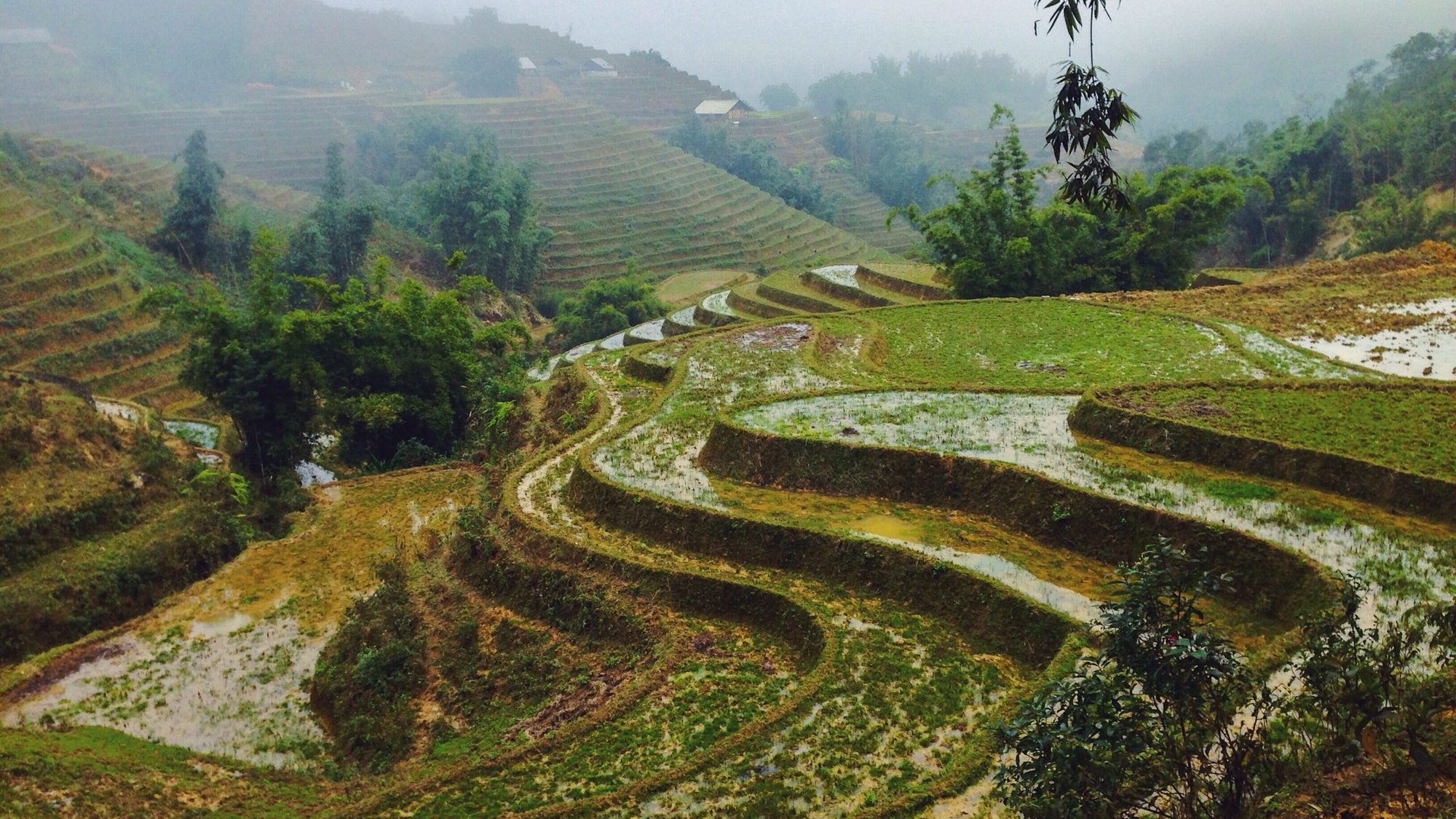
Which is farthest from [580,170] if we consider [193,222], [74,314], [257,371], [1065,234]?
[257,371]

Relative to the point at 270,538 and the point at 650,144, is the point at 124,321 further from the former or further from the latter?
the point at 650,144

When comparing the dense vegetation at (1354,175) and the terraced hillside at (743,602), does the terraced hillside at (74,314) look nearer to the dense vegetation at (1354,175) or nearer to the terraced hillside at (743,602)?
the terraced hillside at (743,602)

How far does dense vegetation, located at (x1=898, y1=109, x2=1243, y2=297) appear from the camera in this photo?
25531 millimetres

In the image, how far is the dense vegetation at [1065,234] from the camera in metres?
25.5

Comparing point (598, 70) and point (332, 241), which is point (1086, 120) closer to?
point (332, 241)

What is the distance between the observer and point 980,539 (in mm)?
10945

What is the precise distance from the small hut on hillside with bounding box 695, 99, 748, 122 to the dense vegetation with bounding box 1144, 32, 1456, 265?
4602 cm

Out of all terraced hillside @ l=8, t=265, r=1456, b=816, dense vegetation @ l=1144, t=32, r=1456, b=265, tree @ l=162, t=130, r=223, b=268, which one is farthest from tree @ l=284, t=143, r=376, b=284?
dense vegetation @ l=1144, t=32, r=1456, b=265

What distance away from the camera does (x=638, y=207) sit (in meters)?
57.1

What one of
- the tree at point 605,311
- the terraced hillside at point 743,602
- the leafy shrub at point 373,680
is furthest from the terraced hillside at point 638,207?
the leafy shrub at point 373,680

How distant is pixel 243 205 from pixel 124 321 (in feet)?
70.7

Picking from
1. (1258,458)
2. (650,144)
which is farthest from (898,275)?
(650,144)

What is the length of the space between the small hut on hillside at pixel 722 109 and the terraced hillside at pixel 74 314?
6185 cm

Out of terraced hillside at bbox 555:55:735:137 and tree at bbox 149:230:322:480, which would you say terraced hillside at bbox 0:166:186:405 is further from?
terraced hillside at bbox 555:55:735:137
